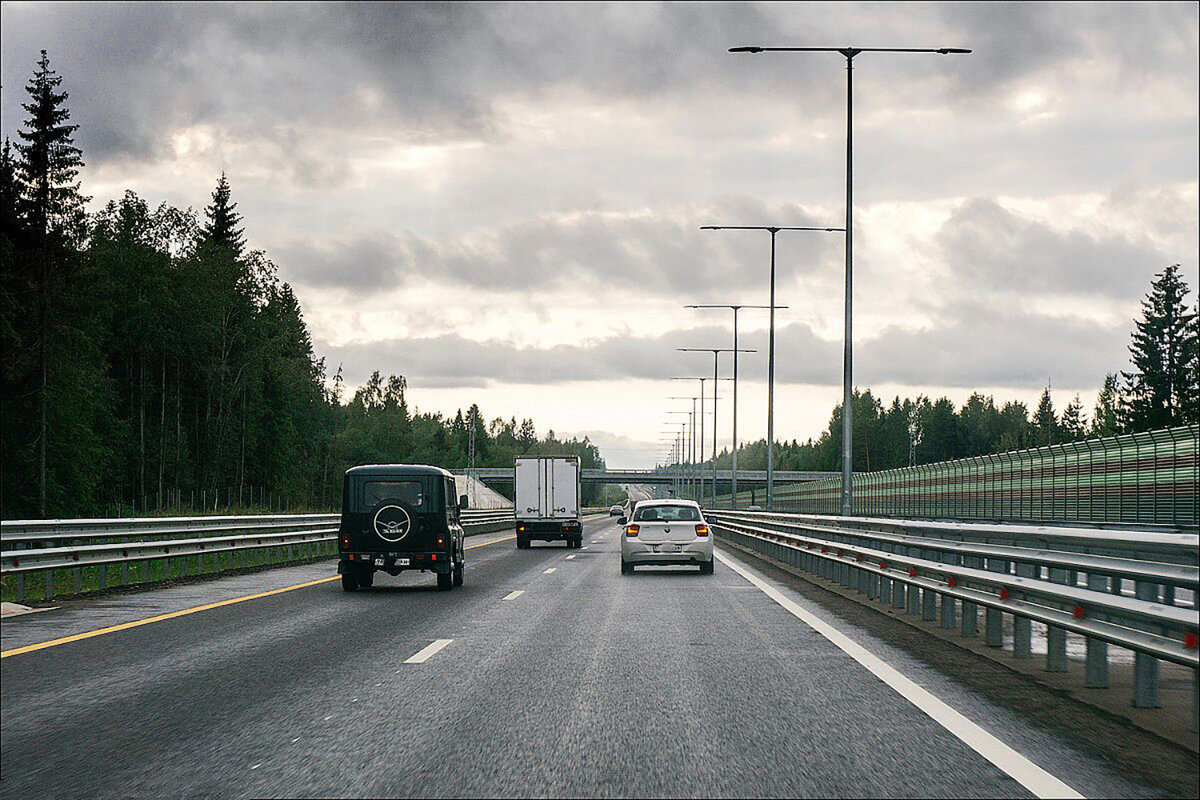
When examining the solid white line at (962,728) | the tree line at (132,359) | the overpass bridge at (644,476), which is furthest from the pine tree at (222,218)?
the solid white line at (962,728)

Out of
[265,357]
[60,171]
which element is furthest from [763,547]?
[265,357]

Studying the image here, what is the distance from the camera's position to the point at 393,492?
2086 cm

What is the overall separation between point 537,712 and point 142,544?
13206mm

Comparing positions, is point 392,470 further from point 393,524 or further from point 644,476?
point 644,476

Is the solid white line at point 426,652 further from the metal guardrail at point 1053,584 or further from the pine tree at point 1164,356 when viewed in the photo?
the pine tree at point 1164,356

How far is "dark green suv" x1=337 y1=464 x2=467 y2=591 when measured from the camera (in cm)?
2045

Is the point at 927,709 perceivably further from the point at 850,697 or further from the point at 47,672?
the point at 47,672

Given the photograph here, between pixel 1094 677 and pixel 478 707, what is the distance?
4.06 m

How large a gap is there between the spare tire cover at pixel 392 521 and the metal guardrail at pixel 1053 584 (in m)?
6.18

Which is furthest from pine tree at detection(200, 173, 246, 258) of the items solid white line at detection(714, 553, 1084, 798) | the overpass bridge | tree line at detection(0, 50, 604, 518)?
solid white line at detection(714, 553, 1084, 798)

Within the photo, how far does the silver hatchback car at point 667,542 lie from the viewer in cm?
2552

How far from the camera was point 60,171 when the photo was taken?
6372 cm

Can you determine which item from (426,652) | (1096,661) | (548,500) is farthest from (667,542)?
(548,500)

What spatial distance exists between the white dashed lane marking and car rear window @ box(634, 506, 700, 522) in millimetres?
12987
